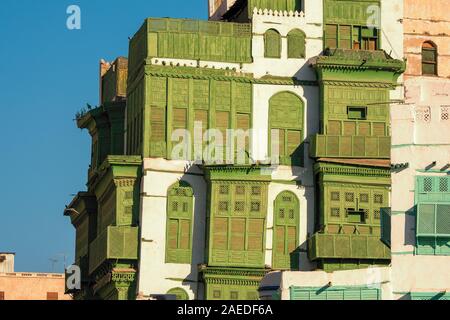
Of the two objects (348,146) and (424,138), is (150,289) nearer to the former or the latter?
(348,146)

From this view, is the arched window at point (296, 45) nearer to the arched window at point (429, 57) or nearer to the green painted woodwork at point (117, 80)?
the arched window at point (429, 57)

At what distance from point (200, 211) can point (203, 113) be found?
405 centimetres

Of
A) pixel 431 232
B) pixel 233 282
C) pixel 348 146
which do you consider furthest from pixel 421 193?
pixel 348 146

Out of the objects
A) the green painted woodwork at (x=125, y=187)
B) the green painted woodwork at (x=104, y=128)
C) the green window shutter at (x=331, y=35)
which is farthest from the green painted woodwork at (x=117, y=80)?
the green window shutter at (x=331, y=35)

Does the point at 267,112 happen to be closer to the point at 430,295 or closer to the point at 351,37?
the point at 351,37

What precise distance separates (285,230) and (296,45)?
8.06 meters

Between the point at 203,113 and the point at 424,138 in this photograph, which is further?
the point at 203,113

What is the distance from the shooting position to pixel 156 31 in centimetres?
7406

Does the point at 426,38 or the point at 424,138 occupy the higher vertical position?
the point at 426,38

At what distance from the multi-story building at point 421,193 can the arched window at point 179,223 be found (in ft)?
62.6

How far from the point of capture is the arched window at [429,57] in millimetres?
77438

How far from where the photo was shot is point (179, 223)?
72.1 meters

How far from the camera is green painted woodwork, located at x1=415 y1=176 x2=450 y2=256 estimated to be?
52375 mm
